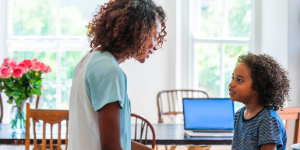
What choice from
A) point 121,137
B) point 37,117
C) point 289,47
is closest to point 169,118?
point 289,47

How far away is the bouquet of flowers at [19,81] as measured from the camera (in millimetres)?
2145

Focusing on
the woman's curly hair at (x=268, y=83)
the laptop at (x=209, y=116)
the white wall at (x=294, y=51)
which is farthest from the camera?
the white wall at (x=294, y=51)

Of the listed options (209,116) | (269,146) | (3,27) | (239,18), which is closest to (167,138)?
(209,116)

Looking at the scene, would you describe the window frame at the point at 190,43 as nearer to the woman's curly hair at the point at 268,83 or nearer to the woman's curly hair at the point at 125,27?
the woman's curly hair at the point at 268,83

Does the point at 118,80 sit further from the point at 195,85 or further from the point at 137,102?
the point at 195,85

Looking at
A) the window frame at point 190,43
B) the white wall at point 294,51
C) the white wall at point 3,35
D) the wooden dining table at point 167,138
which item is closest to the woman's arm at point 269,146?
the wooden dining table at point 167,138

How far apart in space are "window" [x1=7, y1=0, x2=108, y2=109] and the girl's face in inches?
106

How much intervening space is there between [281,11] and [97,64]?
2834mm

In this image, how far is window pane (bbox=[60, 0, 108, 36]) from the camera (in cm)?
360

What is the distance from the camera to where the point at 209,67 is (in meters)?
3.83

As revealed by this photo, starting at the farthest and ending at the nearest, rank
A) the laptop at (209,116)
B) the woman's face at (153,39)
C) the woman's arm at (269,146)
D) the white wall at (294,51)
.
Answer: the white wall at (294,51) → the laptop at (209,116) → the woman's arm at (269,146) → the woman's face at (153,39)

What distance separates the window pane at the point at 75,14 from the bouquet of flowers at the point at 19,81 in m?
1.48

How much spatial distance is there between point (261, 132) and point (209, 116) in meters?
0.92

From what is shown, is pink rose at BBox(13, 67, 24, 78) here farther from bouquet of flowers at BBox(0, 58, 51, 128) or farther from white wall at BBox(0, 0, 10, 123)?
white wall at BBox(0, 0, 10, 123)
